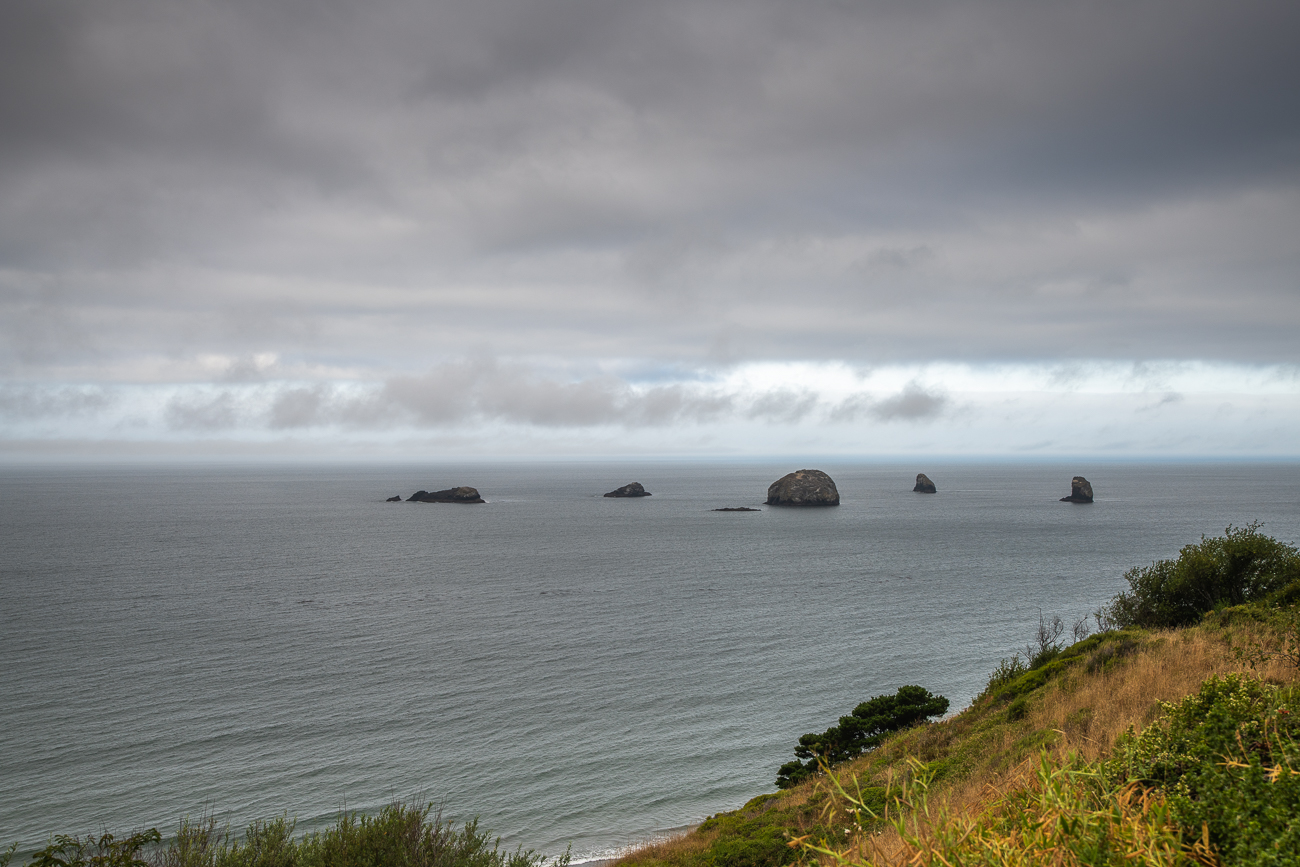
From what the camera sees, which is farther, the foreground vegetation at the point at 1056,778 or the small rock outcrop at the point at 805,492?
the small rock outcrop at the point at 805,492

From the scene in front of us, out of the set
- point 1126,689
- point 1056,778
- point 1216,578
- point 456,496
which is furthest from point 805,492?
point 1056,778

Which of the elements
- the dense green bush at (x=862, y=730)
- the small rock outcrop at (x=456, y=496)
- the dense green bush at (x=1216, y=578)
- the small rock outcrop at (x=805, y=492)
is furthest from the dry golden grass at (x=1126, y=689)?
the small rock outcrop at (x=456, y=496)

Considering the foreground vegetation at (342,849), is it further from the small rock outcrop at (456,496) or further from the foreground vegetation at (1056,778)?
the small rock outcrop at (456,496)

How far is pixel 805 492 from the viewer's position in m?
176

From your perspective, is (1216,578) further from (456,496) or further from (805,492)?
(456,496)

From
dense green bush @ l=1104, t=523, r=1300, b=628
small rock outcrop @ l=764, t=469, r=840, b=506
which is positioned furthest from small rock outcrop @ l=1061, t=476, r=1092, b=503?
dense green bush @ l=1104, t=523, r=1300, b=628

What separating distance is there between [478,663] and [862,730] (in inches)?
1128

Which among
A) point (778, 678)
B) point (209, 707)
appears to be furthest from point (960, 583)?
point (209, 707)

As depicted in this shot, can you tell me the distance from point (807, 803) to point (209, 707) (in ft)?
119

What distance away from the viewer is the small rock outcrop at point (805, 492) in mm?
176125

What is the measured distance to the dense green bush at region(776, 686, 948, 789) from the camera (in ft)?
101

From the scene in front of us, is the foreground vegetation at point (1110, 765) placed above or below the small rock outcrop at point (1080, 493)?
above

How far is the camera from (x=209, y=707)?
4112 centimetres

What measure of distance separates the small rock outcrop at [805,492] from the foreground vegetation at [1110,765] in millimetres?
132707
